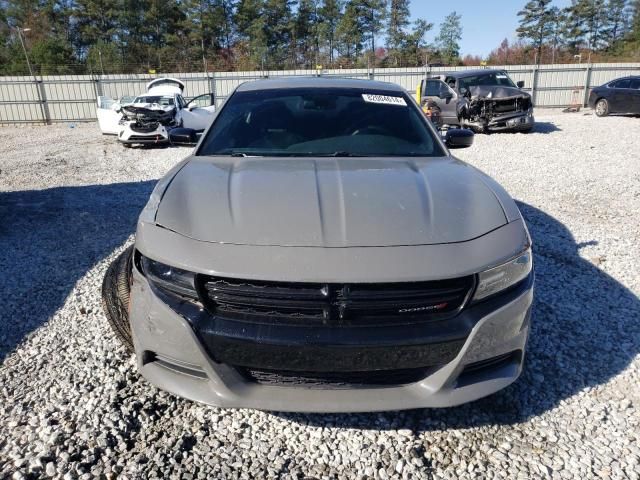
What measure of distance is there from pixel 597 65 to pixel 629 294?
2528 centimetres

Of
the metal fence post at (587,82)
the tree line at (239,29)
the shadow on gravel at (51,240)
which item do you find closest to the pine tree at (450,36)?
the tree line at (239,29)

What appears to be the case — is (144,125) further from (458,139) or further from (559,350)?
(559,350)

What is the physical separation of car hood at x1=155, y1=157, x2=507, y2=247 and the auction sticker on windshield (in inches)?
33.1

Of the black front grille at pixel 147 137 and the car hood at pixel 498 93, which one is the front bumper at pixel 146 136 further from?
the car hood at pixel 498 93

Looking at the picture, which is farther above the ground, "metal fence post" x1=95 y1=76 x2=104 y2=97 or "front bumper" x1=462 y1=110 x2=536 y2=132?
"metal fence post" x1=95 y1=76 x2=104 y2=97

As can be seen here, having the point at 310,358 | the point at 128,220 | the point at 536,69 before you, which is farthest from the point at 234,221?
the point at 536,69

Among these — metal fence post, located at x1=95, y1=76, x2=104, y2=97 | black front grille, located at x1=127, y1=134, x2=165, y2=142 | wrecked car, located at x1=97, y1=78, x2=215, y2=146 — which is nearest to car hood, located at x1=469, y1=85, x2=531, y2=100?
wrecked car, located at x1=97, y1=78, x2=215, y2=146

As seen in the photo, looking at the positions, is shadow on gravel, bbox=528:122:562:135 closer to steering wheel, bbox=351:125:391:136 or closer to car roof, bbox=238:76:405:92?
car roof, bbox=238:76:405:92

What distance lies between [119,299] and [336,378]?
170 centimetres

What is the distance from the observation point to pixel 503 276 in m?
1.88

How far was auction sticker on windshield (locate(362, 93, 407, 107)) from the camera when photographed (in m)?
3.27

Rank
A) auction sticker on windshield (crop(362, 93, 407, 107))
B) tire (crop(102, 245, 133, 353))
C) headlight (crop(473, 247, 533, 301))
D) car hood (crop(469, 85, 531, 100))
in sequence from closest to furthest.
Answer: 1. headlight (crop(473, 247, 533, 301))
2. tire (crop(102, 245, 133, 353))
3. auction sticker on windshield (crop(362, 93, 407, 107))
4. car hood (crop(469, 85, 531, 100))

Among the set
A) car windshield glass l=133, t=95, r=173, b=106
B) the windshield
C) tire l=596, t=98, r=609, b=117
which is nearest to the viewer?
the windshield

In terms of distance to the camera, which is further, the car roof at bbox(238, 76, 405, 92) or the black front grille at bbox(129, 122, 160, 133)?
the black front grille at bbox(129, 122, 160, 133)
